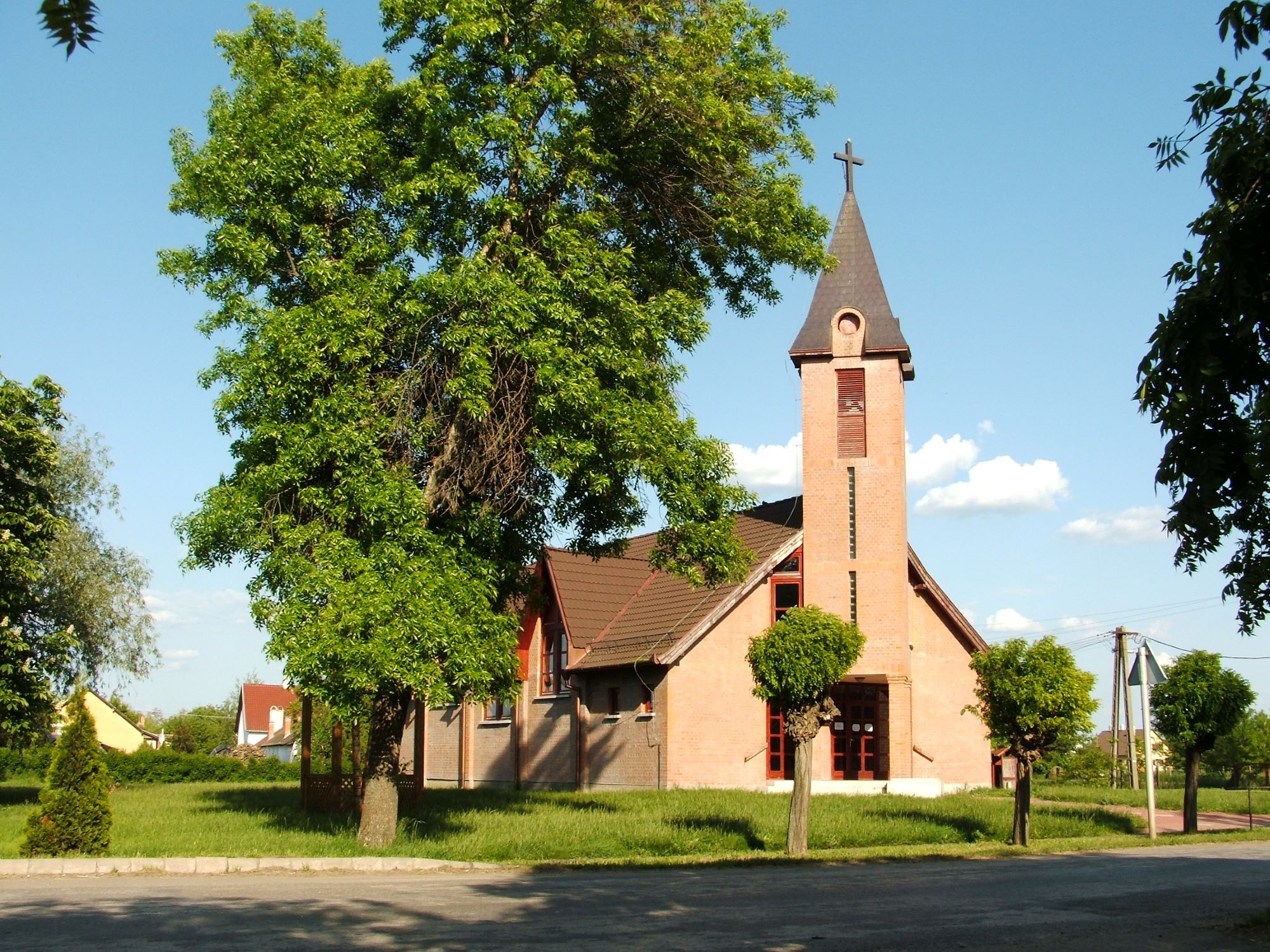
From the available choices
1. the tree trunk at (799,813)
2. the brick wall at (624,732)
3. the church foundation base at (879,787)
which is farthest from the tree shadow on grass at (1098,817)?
the brick wall at (624,732)

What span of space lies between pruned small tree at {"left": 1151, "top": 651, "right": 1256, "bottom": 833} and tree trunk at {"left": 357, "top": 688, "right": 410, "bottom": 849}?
15472 millimetres

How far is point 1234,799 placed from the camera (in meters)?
31.8

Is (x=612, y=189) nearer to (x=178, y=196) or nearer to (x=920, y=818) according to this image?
(x=178, y=196)

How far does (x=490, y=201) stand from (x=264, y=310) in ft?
11.6

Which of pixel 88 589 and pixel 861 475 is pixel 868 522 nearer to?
pixel 861 475

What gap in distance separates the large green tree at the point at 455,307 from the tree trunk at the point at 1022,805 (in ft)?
18.7

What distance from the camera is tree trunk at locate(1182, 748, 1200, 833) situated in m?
22.8

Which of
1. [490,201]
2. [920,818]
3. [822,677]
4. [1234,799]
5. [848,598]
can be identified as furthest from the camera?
[1234,799]

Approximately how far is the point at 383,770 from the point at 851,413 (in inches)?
662

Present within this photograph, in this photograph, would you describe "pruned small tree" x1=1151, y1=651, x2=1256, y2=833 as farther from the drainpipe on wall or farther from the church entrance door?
the drainpipe on wall

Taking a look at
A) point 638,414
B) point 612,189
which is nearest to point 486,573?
point 638,414

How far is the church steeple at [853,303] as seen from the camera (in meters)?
30.0

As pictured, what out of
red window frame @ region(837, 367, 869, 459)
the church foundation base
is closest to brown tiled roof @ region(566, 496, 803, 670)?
red window frame @ region(837, 367, 869, 459)

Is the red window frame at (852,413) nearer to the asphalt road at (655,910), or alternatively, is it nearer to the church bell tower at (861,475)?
the church bell tower at (861,475)
